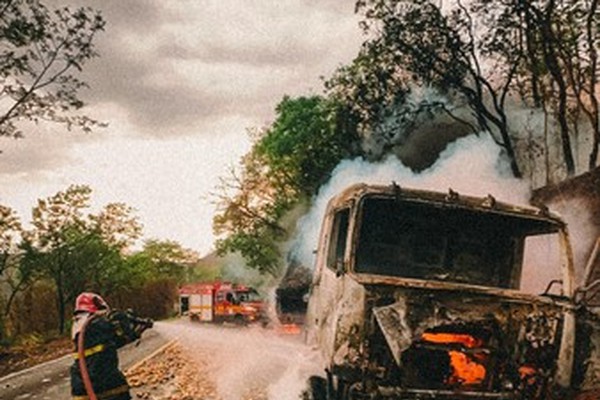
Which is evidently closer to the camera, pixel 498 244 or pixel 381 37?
pixel 498 244

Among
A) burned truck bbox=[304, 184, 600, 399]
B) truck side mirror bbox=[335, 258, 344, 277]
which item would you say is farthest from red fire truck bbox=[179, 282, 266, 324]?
truck side mirror bbox=[335, 258, 344, 277]

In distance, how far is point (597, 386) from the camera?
16.6 ft

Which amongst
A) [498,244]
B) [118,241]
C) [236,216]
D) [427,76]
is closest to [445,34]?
[427,76]

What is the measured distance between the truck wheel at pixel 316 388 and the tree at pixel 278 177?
21.9 m

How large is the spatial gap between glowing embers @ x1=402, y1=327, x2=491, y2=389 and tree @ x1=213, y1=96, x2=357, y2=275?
22.7 metres

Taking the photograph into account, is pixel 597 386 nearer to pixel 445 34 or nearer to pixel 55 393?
pixel 55 393

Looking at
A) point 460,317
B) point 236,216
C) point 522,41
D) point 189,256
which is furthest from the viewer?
point 189,256

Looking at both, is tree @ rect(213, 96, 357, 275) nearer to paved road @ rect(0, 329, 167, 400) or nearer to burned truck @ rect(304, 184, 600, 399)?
paved road @ rect(0, 329, 167, 400)

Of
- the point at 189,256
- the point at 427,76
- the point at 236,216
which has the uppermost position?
the point at 427,76

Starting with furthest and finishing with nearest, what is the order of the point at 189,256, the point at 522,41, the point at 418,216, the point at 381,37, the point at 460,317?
the point at 189,256 < the point at 381,37 < the point at 522,41 < the point at 418,216 < the point at 460,317

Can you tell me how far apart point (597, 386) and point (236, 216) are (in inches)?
1418

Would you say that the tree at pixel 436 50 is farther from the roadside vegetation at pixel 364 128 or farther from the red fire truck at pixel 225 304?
the red fire truck at pixel 225 304

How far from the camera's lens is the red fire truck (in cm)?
2794

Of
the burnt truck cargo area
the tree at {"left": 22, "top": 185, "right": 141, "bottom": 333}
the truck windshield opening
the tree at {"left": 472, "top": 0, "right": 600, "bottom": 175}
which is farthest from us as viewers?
the tree at {"left": 22, "top": 185, "right": 141, "bottom": 333}
